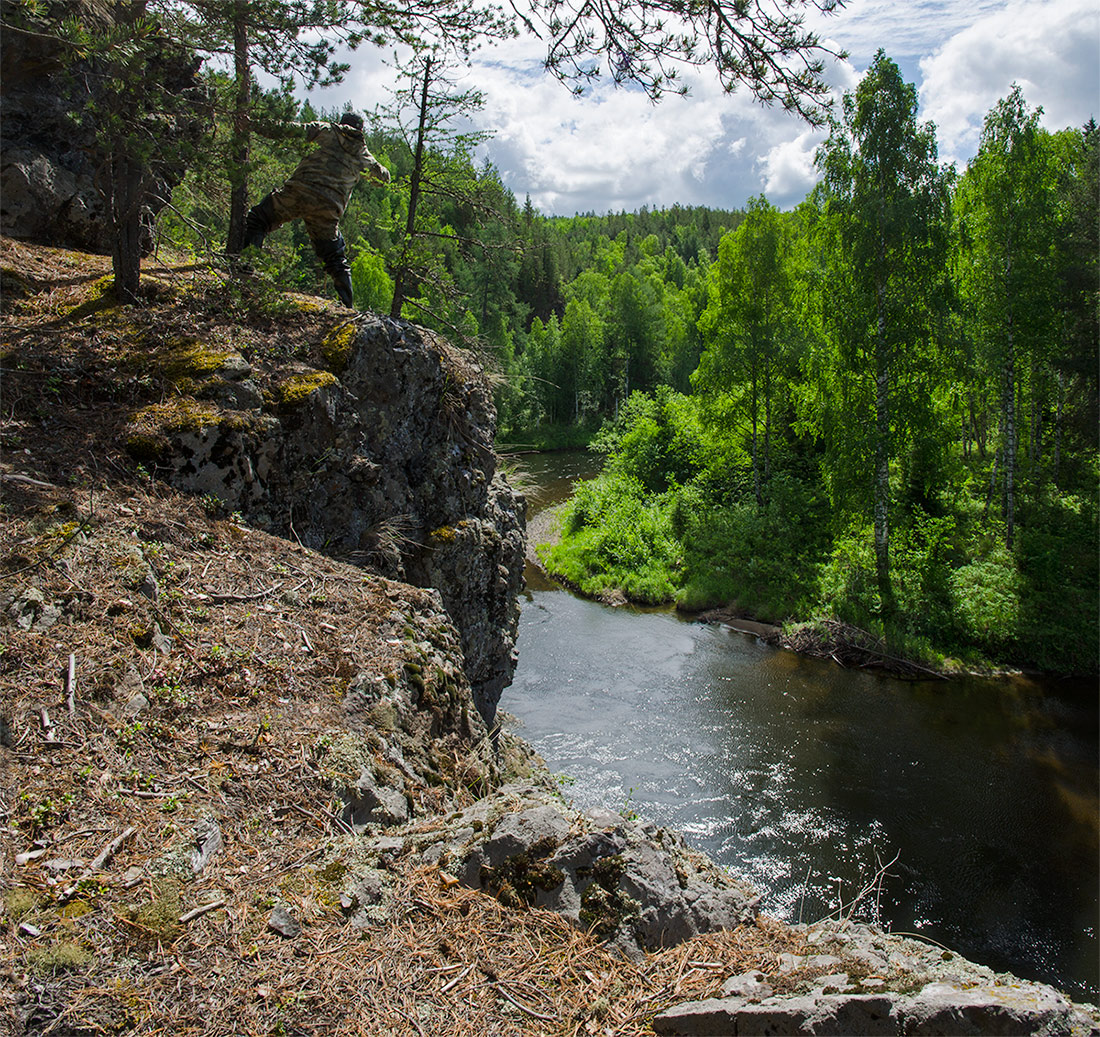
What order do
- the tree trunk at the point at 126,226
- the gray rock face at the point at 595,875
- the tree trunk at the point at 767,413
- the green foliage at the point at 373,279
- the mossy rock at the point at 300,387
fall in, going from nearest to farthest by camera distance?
1. the gray rock face at the point at 595,875
2. the mossy rock at the point at 300,387
3. the tree trunk at the point at 126,226
4. the tree trunk at the point at 767,413
5. the green foliage at the point at 373,279

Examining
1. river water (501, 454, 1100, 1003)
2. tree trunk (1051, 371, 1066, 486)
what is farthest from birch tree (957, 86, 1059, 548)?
river water (501, 454, 1100, 1003)

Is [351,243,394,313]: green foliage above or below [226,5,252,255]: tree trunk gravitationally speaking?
above

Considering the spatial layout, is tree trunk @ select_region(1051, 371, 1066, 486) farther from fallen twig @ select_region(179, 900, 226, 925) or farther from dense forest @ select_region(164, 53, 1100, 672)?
fallen twig @ select_region(179, 900, 226, 925)

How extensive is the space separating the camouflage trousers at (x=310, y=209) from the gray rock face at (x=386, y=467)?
1474mm

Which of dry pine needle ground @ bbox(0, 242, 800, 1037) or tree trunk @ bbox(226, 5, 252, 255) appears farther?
tree trunk @ bbox(226, 5, 252, 255)

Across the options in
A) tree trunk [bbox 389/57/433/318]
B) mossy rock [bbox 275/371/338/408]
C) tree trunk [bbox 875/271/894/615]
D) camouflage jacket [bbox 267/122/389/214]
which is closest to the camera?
mossy rock [bbox 275/371/338/408]

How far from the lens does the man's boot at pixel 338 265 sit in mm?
8398

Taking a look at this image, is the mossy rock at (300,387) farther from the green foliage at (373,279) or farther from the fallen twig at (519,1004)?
the green foliage at (373,279)

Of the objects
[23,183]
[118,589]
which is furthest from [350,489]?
[23,183]

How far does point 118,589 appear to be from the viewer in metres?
4.22

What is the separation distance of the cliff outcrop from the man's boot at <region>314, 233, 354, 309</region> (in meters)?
1.77

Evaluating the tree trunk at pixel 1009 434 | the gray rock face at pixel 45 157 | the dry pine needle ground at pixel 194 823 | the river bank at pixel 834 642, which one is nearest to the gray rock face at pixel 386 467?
the dry pine needle ground at pixel 194 823

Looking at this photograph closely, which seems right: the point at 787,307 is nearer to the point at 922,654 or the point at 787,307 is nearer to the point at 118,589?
the point at 922,654

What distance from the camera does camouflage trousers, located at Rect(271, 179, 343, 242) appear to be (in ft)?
26.7
